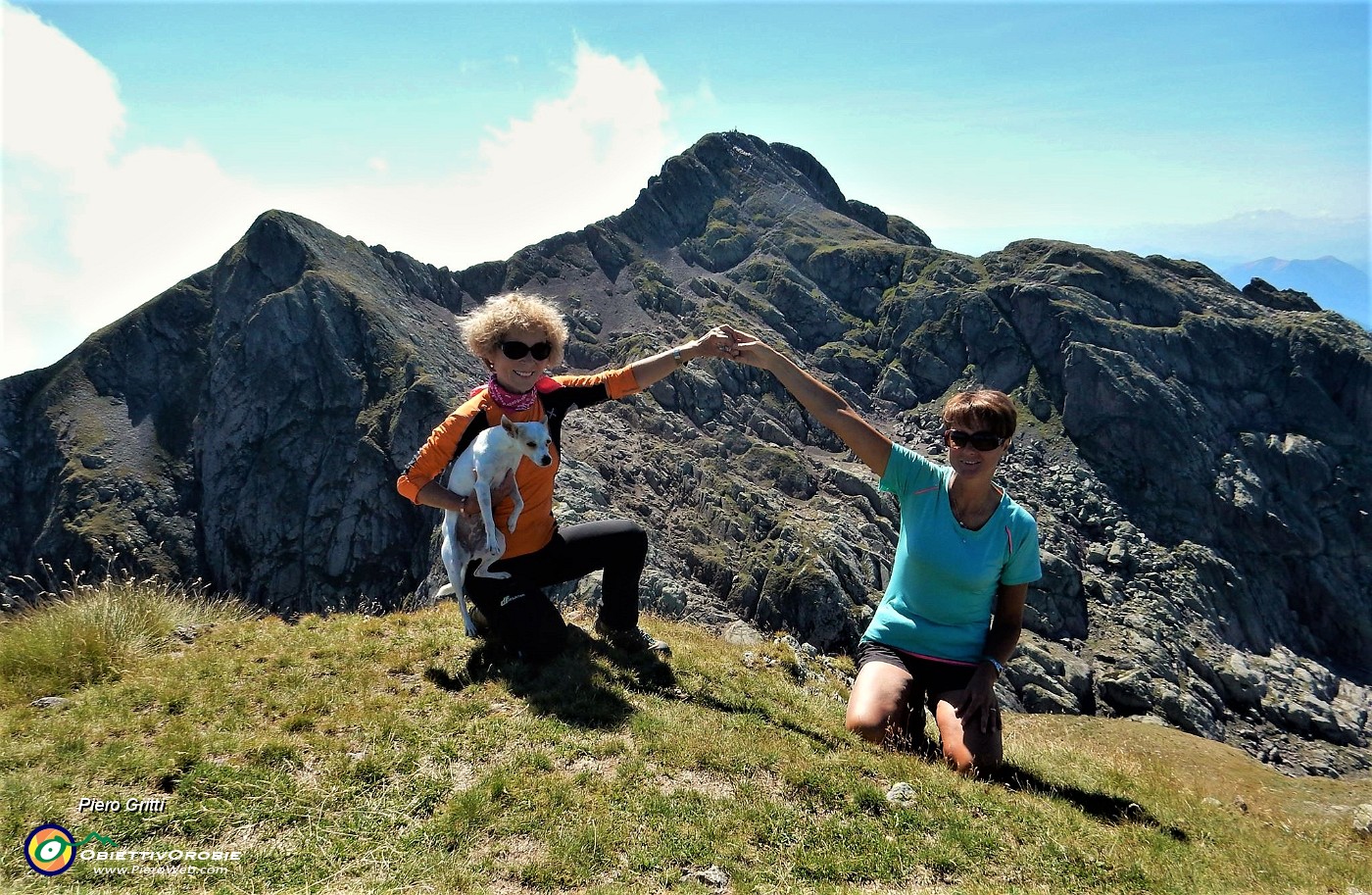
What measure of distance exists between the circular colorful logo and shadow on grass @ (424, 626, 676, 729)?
3.69 meters

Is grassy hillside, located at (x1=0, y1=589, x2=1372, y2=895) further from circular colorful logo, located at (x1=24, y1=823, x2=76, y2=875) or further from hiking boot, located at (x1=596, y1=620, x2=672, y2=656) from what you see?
hiking boot, located at (x1=596, y1=620, x2=672, y2=656)

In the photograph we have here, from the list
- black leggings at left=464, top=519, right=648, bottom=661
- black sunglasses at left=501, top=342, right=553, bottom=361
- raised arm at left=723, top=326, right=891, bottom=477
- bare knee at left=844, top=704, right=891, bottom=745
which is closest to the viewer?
bare knee at left=844, top=704, right=891, bottom=745

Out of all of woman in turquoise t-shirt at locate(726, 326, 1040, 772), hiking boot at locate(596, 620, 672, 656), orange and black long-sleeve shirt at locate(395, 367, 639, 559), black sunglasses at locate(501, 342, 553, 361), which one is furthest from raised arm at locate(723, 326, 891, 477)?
hiking boot at locate(596, 620, 672, 656)

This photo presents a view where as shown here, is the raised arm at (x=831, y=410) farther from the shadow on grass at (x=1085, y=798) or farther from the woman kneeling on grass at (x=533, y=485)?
the shadow on grass at (x=1085, y=798)

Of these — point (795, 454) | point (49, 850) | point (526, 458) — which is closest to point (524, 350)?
point (526, 458)

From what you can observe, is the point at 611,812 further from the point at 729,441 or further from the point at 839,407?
the point at 729,441

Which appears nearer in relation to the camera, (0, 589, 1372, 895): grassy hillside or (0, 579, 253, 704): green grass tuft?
(0, 589, 1372, 895): grassy hillside

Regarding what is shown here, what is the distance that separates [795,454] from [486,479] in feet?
351

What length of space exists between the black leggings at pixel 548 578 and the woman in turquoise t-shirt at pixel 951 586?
337 centimetres

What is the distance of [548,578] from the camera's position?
9.31m

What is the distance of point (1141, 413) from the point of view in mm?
127750

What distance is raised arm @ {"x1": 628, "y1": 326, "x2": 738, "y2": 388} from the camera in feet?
30.9

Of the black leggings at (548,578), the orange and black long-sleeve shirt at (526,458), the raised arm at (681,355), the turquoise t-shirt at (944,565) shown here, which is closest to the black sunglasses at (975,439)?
the turquoise t-shirt at (944,565)

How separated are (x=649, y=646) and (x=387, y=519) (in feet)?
297
